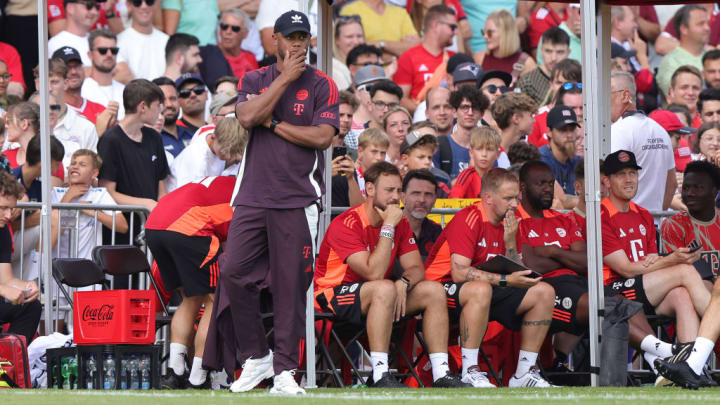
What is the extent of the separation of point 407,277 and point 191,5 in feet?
22.2

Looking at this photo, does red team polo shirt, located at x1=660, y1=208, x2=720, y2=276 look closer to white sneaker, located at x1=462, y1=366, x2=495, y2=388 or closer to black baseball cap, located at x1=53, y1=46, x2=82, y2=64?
white sneaker, located at x1=462, y1=366, x2=495, y2=388

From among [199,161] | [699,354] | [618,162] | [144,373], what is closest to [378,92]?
[199,161]

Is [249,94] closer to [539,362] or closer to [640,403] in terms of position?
[640,403]

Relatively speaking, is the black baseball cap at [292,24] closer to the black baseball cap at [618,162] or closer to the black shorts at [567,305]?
the black shorts at [567,305]

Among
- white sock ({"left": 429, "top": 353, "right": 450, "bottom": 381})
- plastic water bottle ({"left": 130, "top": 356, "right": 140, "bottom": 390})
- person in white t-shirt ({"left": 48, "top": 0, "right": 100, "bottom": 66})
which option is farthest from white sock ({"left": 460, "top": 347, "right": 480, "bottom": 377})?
person in white t-shirt ({"left": 48, "top": 0, "right": 100, "bottom": 66})

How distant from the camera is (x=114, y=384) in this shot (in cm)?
855

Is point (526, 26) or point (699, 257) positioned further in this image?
point (526, 26)

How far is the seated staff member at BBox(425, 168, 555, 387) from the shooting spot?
932 cm

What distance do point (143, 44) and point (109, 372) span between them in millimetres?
6446

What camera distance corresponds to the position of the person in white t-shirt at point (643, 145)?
11289 millimetres

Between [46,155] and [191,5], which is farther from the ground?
[191,5]

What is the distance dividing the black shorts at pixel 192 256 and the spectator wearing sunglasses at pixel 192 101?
3687 millimetres

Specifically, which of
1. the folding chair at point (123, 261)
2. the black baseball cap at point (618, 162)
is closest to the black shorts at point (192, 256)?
the folding chair at point (123, 261)

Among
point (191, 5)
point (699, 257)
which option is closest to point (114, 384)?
point (699, 257)
